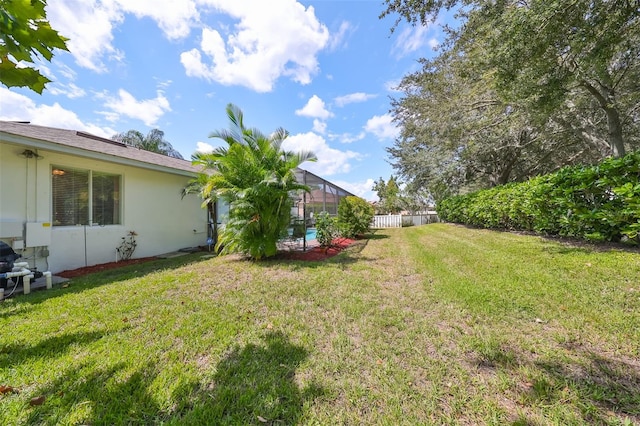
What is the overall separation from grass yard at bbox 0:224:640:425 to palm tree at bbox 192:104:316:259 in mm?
1779

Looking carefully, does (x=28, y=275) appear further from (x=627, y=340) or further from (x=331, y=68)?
(x=331, y=68)

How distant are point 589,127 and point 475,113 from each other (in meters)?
3.69

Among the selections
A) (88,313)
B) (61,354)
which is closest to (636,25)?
(61,354)

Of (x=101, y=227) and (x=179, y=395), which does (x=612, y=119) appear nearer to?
(x=179, y=395)

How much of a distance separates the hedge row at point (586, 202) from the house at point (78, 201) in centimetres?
985

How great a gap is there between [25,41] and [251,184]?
463 centimetres

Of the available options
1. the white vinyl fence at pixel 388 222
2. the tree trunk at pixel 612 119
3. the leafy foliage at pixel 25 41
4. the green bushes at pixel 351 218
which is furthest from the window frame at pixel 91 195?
the white vinyl fence at pixel 388 222

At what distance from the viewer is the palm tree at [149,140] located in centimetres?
2178

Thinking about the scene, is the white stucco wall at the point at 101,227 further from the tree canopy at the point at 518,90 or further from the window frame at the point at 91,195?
the tree canopy at the point at 518,90

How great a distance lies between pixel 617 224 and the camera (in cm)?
470

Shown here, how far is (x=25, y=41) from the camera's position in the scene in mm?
1289

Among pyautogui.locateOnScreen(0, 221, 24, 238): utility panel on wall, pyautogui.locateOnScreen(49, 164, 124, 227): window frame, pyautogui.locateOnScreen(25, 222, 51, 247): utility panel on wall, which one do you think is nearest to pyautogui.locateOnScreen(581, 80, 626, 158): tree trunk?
pyautogui.locateOnScreen(49, 164, 124, 227): window frame

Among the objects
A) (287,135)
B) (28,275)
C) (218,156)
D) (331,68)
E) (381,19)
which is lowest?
(28,275)

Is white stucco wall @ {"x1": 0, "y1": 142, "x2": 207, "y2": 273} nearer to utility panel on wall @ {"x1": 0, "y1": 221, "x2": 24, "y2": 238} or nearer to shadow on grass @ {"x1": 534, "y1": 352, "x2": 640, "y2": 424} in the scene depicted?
utility panel on wall @ {"x1": 0, "y1": 221, "x2": 24, "y2": 238}
